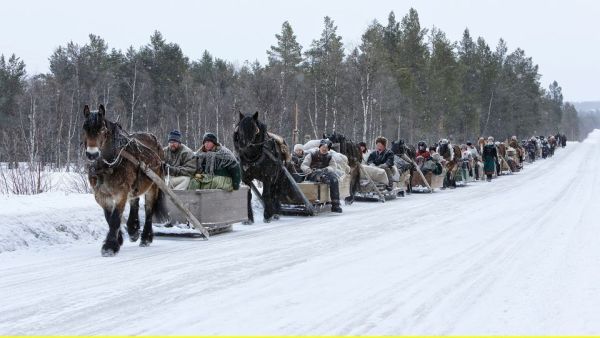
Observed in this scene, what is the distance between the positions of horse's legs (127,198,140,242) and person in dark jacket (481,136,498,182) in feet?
67.5

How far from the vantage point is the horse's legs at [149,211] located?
9.27m

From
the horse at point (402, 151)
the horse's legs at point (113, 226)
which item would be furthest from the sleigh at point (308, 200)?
the horse at point (402, 151)

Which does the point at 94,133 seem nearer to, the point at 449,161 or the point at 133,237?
the point at 133,237

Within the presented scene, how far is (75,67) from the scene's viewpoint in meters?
50.8

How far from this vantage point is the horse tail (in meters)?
9.76

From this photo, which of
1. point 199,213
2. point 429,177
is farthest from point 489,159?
point 199,213

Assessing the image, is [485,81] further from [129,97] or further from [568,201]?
[568,201]

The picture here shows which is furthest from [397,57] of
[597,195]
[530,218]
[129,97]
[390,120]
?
[530,218]

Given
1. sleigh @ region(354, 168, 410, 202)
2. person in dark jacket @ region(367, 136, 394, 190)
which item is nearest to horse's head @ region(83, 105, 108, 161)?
sleigh @ region(354, 168, 410, 202)

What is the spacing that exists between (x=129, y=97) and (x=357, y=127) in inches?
763

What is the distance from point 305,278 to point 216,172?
465 cm

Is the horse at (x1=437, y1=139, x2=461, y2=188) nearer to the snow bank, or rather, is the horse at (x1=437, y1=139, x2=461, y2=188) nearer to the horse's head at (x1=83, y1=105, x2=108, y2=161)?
the snow bank

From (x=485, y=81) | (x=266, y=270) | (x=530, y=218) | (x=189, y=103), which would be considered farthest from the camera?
(x=485, y=81)

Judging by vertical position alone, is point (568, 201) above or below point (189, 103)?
below
